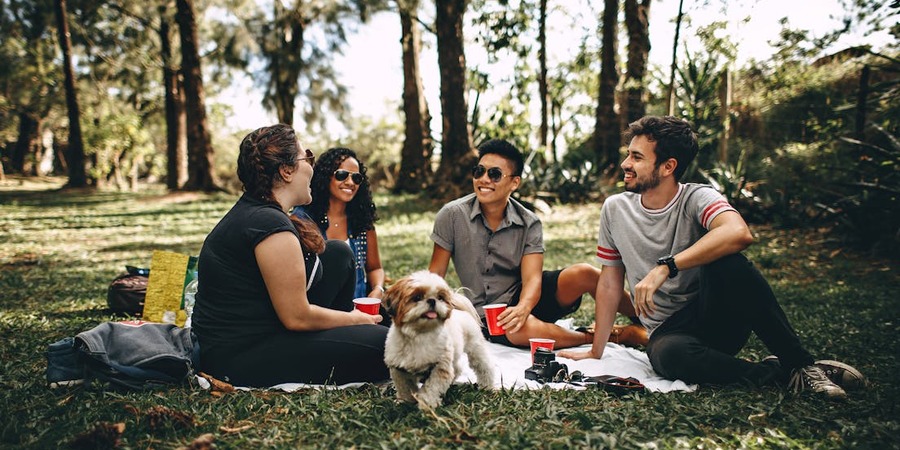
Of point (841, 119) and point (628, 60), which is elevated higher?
point (628, 60)

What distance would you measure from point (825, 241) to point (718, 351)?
6.76m

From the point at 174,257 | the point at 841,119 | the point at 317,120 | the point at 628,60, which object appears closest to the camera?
the point at 174,257

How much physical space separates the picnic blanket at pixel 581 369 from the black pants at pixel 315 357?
66 mm

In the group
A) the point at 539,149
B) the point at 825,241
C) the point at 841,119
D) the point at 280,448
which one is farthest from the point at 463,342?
the point at 539,149

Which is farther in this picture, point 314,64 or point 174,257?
point 314,64

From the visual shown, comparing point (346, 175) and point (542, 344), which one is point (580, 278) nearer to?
point (542, 344)

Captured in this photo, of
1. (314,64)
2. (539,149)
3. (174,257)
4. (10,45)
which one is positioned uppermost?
(10,45)

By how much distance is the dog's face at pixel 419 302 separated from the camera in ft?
8.99

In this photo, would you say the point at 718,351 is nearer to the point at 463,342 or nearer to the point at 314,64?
the point at 463,342

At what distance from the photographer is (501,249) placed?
4262mm

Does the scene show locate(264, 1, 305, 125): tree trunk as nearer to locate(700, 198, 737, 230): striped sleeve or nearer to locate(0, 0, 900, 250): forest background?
locate(0, 0, 900, 250): forest background

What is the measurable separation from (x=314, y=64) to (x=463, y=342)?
890 inches

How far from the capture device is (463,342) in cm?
315

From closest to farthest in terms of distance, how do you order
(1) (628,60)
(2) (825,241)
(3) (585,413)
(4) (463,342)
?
(3) (585,413), (4) (463,342), (2) (825,241), (1) (628,60)
